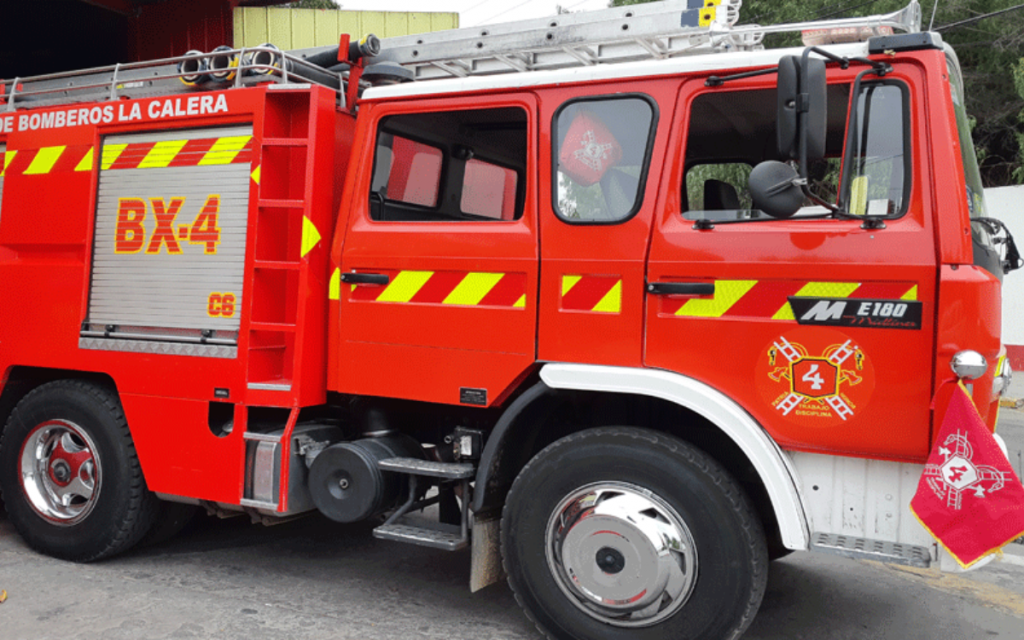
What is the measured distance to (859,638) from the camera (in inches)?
154

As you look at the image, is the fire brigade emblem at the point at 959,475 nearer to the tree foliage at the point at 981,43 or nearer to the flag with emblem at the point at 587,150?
the flag with emblem at the point at 587,150

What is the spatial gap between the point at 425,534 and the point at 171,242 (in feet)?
6.43

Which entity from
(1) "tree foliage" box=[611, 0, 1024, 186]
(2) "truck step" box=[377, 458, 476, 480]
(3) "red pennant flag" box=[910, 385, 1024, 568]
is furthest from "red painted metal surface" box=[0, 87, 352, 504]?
(1) "tree foliage" box=[611, 0, 1024, 186]

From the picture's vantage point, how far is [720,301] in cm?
333

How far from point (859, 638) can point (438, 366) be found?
2.21 meters

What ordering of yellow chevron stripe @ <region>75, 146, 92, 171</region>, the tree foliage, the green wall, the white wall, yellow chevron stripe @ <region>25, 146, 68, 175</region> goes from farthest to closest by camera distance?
the tree foliage, the white wall, the green wall, yellow chevron stripe @ <region>25, 146, 68, 175</region>, yellow chevron stripe @ <region>75, 146, 92, 171</region>

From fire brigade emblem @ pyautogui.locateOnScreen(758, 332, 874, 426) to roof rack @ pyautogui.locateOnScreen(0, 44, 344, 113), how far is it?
8.23 ft

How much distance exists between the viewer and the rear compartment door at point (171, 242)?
4.26 m

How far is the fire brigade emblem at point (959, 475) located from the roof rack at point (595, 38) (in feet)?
5.28

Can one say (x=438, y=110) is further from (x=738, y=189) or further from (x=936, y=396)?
(x=936, y=396)

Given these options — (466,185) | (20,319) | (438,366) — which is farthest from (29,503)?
(466,185)

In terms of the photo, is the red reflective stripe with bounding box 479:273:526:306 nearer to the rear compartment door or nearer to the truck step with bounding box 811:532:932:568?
the rear compartment door

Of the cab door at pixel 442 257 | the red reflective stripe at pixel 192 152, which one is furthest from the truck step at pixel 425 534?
the red reflective stripe at pixel 192 152

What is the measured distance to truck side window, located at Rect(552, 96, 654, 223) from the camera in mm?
3539
